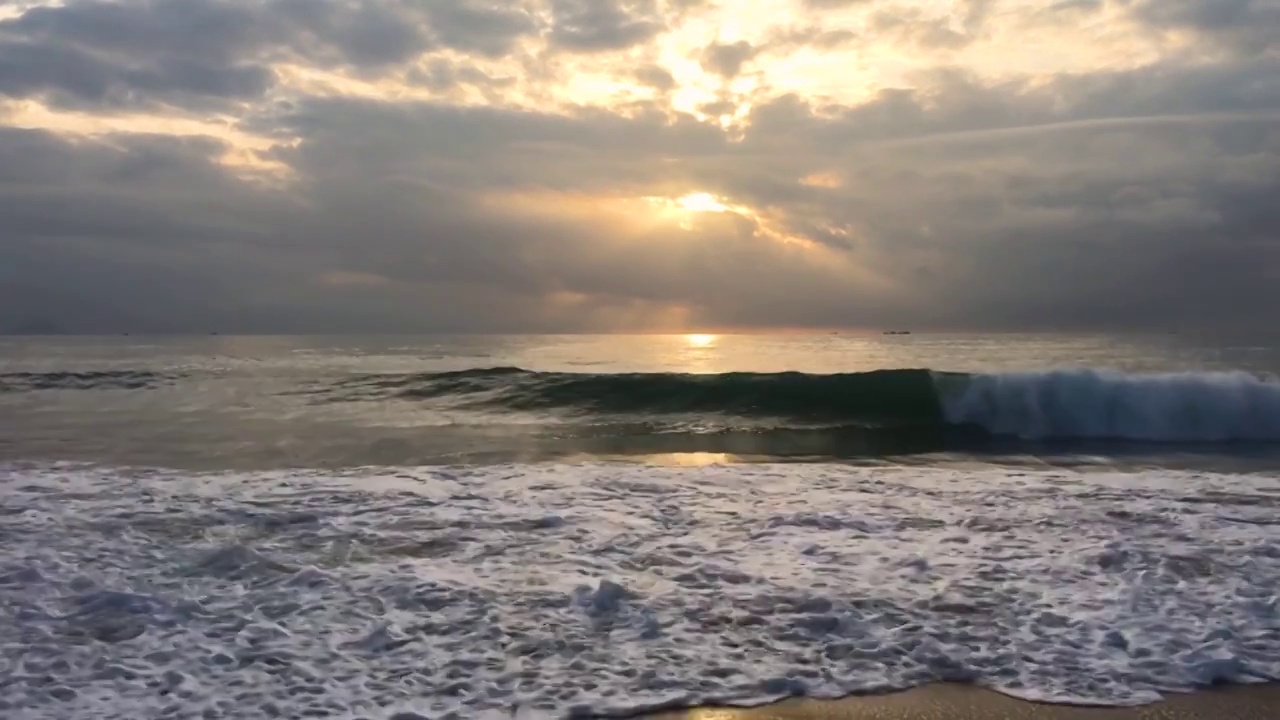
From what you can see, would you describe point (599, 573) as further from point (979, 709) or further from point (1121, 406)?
point (1121, 406)

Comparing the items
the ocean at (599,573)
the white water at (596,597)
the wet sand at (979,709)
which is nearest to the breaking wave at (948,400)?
the ocean at (599,573)

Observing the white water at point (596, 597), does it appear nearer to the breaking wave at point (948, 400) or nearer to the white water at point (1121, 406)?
the white water at point (1121, 406)

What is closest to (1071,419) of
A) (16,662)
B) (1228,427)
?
(1228,427)

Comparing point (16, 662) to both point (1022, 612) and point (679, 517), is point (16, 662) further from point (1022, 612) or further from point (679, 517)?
point (1022, 612)

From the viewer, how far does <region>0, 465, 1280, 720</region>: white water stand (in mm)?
4367

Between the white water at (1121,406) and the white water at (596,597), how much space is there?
29.1 feet

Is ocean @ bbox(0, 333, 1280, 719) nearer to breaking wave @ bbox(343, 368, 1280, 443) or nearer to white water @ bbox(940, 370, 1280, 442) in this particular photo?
white water @ bbox(940, 370, 1280, 442)

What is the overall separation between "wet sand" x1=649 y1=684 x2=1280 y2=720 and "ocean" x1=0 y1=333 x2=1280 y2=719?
0.33 feet

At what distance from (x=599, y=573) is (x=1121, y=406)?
1615 cm

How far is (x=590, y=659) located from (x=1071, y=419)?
16.6 meters

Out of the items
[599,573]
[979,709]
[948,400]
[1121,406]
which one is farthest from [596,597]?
[1121,406]

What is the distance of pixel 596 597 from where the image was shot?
5547mm

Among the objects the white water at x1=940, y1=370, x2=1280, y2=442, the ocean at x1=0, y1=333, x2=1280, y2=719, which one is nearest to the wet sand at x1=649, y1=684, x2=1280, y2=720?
the ocean at x1=0, y1=333, x2=1280, y2=719

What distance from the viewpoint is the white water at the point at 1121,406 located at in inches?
685
